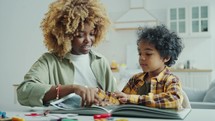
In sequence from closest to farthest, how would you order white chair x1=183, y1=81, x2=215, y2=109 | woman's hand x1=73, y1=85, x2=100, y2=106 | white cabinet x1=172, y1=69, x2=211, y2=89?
woman's hand x1=73, y1=85, x2=100, y2=106 → white chair x1=183, y1=81, x2=215, y2=109 → white cabinet x1=172, y1=69, x2=211, y2=89

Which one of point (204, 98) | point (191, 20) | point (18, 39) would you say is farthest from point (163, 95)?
point (18, 39)

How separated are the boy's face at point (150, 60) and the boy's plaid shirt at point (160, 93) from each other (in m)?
0.05

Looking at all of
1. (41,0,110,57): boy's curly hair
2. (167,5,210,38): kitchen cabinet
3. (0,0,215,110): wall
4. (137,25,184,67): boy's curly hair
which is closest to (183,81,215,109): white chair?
(137,25,184,67): boy's curly hair

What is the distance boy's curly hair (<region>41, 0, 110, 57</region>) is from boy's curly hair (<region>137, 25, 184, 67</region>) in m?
0.26

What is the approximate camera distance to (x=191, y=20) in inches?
197

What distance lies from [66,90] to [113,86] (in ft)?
1.72

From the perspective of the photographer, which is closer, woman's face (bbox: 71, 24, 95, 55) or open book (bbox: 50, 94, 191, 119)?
open book (bbox: 50, 94, 191, 119)

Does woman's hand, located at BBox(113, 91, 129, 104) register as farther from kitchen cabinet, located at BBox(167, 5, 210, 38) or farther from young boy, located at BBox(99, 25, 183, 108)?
kitchen cabinet, located at BBox(167, 5, 210, 38)

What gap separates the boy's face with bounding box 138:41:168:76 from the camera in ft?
5.10

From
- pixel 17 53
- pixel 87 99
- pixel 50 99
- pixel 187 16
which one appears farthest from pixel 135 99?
pixel 17 53

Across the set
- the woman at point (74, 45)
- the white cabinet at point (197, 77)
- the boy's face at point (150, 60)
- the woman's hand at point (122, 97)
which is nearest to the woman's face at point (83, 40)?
the woman at point (74, 45)

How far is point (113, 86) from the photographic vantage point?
1636mm

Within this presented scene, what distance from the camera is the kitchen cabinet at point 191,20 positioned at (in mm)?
Result: 4965

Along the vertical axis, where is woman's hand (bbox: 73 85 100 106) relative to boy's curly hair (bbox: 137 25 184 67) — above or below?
below
